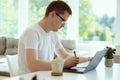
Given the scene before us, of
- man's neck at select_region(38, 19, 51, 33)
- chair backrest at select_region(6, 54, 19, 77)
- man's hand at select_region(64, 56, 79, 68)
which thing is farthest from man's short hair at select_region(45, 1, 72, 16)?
chair backrest at select_region(6, 54, 19, 77)

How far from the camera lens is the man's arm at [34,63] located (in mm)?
1896

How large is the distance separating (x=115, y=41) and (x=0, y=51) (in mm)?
2837

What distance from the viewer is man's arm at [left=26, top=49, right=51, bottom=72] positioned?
1896 millimetres

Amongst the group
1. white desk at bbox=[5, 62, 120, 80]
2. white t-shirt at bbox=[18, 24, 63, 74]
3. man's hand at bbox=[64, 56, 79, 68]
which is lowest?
white desk at bbox=[5, 62, 120, 80]

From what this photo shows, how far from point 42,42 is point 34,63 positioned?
0.94 ft

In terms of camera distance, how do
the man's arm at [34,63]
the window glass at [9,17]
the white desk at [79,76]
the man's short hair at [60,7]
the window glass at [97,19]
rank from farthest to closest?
the window glass at [9,17], the window glass at [97,19], the man's short hair at [60,7], the man's arm at [34,63], the white desk at [79,76]

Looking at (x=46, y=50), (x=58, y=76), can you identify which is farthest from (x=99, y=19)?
(x=58, y=76)

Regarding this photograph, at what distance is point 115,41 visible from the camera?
577cm

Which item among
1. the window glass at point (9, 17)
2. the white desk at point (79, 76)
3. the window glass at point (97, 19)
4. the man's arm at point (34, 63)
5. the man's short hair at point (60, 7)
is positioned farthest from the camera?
the window glass at point (9, 17)

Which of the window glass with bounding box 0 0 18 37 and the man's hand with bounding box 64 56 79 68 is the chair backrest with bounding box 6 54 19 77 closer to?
the man's hand with bounding box 64 56 79 68

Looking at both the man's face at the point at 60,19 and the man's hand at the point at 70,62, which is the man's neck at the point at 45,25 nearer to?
the man's face at the point at 60,19

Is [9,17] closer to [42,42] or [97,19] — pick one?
[97,19]

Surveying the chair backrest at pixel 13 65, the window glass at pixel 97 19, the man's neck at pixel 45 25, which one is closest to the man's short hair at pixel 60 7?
the man's neck at pixel 45 25

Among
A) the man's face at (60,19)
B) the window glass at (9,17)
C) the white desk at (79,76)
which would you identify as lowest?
the white desk at (79,76)
